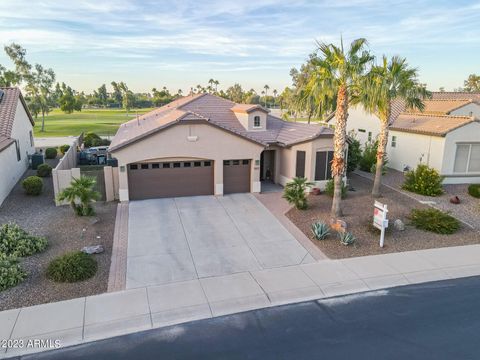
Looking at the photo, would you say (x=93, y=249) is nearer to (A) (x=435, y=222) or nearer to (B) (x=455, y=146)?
(A) (x=435, y=222)

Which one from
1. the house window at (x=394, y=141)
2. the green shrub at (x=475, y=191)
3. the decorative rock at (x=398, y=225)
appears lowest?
the decorative rock at (x=398, y=225)

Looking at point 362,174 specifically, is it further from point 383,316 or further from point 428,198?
point 383,316

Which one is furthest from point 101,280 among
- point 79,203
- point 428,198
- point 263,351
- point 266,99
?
point 266,99

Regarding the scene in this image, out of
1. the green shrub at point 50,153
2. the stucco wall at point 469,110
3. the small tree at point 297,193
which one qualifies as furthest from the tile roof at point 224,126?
the stucco wall at point 469,110

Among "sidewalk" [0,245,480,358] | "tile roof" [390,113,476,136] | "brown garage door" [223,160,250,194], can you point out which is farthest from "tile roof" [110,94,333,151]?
"sidewalk" [0,245,480,358]

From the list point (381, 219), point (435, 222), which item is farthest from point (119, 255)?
point (435, 222)

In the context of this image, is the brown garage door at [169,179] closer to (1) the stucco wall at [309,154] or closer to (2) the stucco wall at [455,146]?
(1) the stucco wall at [309,154]

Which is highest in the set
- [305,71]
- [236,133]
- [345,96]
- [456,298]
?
[305,71]
